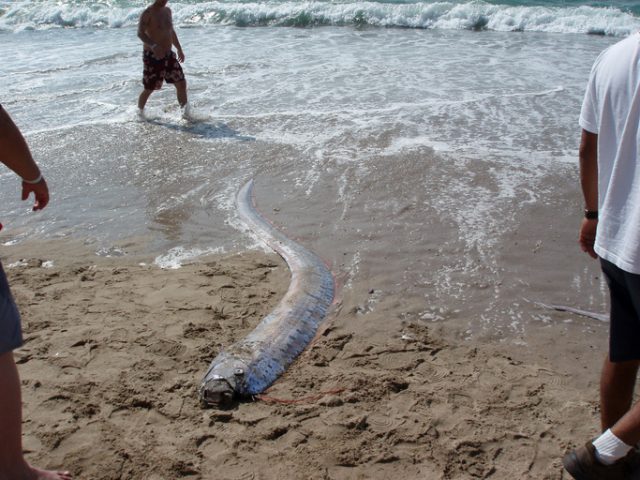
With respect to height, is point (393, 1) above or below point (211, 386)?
above

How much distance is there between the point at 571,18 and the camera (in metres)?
14.1

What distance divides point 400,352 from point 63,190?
4.30 metres

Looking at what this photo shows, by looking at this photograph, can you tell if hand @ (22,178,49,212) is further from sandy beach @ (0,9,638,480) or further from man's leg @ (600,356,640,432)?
man's leg @ (600,356,640,432)

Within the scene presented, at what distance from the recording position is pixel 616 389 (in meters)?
2.48

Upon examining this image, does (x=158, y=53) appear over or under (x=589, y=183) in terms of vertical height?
over

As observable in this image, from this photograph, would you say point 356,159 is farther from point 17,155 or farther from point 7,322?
point 7,322

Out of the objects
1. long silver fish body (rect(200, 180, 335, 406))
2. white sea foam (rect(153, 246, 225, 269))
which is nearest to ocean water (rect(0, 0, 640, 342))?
white sea foam (rect(153, 246, 225, 269))

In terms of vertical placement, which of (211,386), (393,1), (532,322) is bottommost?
(532,322)

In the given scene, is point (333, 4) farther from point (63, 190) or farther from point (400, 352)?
point (400, 352)

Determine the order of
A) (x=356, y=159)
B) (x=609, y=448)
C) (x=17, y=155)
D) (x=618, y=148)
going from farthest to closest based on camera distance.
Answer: (x=356, y=159) → (x=609, y=448) → (x=17, y=155) → (x=618, y=148)

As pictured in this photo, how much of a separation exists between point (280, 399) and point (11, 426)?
1327mm

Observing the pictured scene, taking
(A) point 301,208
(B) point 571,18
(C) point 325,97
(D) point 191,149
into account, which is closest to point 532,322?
(A) point 301,208

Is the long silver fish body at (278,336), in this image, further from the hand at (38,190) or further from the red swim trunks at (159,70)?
the red swim trunks at (159,70)

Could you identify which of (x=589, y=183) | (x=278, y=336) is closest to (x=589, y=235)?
(x=589, y=183)
